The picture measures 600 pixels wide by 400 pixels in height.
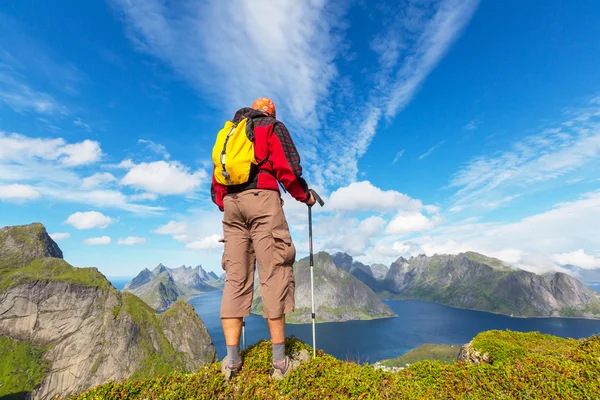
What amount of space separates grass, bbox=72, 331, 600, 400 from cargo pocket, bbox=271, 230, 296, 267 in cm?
185

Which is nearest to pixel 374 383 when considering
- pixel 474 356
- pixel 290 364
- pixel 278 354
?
pixel 290 364

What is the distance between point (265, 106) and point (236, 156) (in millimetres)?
1628

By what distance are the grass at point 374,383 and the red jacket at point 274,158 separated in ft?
10.5

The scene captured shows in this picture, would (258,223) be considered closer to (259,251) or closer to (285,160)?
(259,251)

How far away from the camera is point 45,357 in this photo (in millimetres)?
190125

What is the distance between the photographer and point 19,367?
579 feet

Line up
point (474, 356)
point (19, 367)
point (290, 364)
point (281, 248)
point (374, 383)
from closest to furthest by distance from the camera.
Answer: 1. point (374, 383)
2. point (290, 364)
3. point (281, 248)
4. point (474, 356)
5. point (19, 367)

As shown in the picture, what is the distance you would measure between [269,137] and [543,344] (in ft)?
33.3

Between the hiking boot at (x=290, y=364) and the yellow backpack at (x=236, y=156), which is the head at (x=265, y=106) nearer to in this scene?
the yellow backpack at (x=236, y=156)

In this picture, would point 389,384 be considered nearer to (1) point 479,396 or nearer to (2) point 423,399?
(2) point 423,399

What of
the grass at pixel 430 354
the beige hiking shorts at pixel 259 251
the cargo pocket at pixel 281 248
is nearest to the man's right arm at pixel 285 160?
the beige hiking shorts at pixel 259 251

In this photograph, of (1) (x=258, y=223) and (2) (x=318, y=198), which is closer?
(1) (x=258, y=223)

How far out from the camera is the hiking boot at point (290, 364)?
471 centimetres

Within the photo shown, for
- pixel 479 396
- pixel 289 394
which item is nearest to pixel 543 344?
pixel 479 396
